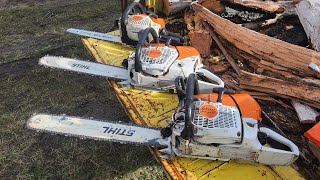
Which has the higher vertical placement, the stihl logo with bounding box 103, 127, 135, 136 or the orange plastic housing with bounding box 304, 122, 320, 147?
the orange plastic housing with bounding box 304, 122, 320, 147

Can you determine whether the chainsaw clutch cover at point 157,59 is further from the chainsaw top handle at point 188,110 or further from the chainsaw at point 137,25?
the chainsaw top handle at point 188,110

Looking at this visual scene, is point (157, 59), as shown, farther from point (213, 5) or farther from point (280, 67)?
point (213, 5)

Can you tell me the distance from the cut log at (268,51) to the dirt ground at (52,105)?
1555mm

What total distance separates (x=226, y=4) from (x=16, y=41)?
345 centimetres

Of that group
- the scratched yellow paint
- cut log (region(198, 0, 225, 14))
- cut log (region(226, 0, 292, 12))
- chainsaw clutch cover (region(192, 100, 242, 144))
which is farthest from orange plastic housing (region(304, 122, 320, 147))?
cut log (region(198, 0, 225, 14))

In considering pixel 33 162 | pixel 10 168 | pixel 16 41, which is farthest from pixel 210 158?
pixel 16 41

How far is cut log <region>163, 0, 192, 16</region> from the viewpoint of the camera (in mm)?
4449

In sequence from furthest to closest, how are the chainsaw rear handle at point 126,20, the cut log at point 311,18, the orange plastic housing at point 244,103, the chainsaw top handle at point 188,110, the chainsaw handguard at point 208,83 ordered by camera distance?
1. the chainsaw rear handle at point 126,20
2. the cut log at point 311,18
3. the chainsaw handguard at point 208,83
4. the orange plastic housing at point 244,103
5. the chainsaw top handle at point 188,110

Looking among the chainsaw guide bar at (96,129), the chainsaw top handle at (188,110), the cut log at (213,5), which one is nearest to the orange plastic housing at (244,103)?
the chainsaw top handle at (188,110)

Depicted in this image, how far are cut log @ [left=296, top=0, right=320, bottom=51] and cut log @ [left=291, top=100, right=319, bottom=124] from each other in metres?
0.84

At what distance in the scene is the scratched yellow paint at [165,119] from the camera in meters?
2.42

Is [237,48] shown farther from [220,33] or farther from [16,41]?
[16,41]

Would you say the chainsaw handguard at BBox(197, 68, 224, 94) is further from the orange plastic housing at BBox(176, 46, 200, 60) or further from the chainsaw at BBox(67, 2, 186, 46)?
the chainsaw at BBox(67, 2, 186, 46)

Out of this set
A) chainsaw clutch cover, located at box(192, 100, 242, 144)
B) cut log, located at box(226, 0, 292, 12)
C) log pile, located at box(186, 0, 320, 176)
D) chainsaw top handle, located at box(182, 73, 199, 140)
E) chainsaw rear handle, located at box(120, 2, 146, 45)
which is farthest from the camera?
cut log, located at box(226, 0, 292, 12)
